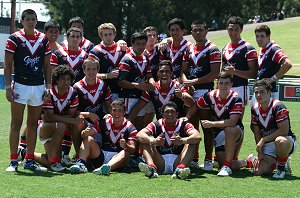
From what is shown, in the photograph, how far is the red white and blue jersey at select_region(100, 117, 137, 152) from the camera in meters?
8.90

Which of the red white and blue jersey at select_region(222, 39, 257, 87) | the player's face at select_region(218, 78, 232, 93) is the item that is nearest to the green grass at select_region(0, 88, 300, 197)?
the player's face at select_region(218, 78, 232, 93)

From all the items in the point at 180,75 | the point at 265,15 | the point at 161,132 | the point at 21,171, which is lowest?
the point at 21,171

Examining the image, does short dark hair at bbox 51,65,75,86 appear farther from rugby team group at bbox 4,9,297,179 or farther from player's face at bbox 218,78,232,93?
player's face at bbox 218,78,232,93

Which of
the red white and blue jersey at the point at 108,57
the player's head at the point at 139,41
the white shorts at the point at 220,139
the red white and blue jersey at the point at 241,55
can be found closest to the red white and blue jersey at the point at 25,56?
the red white and blue jersey at the point at 108,57

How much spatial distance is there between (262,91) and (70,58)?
2.85 m

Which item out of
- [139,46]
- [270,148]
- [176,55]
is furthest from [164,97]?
[270,148]

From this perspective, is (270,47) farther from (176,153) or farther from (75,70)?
(75,70)

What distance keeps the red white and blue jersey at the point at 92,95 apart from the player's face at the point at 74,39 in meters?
0.56

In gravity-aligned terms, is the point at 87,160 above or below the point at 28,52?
below

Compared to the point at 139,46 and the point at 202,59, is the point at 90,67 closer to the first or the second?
the point at 139,46

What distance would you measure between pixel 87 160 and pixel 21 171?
889 mm

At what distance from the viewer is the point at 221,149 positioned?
9.05 m

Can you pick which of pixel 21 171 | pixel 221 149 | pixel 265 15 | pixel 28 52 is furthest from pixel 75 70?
pixel 265 15

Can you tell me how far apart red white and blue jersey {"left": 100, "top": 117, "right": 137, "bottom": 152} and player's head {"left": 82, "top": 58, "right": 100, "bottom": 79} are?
0.65 metres
